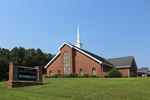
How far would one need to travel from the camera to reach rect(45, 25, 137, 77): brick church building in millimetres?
34312

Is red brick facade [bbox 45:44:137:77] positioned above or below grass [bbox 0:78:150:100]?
above

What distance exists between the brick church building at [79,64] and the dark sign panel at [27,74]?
56.7 feet

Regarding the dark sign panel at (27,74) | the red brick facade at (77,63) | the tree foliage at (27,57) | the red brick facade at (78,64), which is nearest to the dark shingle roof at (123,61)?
the red brick facade at (78,64)

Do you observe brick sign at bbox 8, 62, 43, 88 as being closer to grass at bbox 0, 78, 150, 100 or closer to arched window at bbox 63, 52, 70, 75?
grass at bbox 0, 78, 150, 100

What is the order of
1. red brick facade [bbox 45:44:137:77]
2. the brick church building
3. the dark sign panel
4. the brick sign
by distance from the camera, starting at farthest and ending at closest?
1. the brick church building
2. red brick facade [bbox 45:44:137:77]
3. the dark sign panel
4. the brick sign

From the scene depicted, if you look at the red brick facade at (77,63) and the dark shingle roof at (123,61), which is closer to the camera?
the red brick facade at (77,63)

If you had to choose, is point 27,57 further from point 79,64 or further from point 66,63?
point 79,64

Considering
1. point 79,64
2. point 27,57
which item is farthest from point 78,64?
point 27,57

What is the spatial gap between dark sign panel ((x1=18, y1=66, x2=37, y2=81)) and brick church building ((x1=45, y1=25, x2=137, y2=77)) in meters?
17.3

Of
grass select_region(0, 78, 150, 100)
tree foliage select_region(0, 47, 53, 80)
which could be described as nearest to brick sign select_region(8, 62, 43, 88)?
grass select_region(0, 78, 150, 100)

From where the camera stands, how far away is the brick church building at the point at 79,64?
113 feet

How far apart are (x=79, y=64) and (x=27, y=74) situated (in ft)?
62.9

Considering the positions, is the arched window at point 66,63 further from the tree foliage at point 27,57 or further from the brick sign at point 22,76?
the tree foliage at point 27,57

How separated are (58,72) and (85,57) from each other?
319 inches
